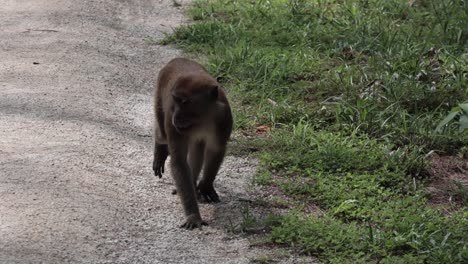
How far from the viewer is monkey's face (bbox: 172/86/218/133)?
6.45 metres

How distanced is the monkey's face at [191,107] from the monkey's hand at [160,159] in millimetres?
651

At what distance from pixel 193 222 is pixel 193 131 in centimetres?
63

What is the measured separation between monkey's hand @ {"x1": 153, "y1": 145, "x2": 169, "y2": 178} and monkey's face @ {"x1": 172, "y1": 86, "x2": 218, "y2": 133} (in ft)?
2.14

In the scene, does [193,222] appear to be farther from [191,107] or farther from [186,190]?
[191,107]

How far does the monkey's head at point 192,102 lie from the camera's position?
645 cm

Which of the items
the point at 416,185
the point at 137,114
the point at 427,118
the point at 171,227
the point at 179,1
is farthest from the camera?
the point at 179,1

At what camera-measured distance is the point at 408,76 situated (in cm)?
901

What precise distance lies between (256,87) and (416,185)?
2466 mm

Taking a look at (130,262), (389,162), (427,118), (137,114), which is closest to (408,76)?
(427,118)

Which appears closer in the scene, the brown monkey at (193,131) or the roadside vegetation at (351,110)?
the roadside vegetation at (351,110)

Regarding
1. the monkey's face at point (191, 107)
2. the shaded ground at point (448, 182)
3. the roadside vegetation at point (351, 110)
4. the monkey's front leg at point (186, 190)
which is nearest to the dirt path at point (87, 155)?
the monkey's front leg at point (186, 190)

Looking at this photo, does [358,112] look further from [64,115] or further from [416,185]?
[64,115]

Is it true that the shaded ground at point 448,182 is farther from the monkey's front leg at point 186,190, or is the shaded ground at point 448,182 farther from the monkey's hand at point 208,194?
the monkey's front leg at point 186,190

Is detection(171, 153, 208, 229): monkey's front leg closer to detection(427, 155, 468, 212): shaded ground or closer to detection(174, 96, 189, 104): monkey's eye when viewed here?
detection(174, 96, 189, 104): monkey's eye
